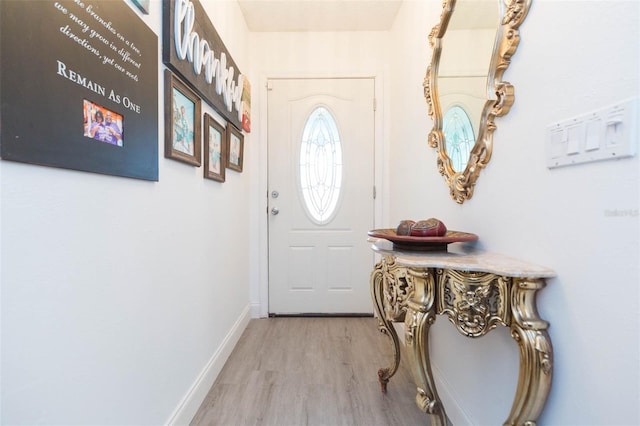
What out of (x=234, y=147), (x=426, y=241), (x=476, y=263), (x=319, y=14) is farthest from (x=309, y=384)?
(x=319, y=14)

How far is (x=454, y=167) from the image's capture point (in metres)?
1.39

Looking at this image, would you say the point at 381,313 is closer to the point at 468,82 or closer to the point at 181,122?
the point at 468,82

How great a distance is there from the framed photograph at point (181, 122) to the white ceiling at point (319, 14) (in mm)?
1331

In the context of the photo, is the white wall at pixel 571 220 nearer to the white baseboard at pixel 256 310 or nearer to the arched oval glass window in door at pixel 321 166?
the arched oval glass window in door at pixel 321 166

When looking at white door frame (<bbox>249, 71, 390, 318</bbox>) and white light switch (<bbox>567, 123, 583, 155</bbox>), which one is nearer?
white light switch (<bbox>567, 123, 583, 155</bbox>)

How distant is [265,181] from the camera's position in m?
2.68

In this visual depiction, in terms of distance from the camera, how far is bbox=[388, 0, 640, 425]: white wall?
2.07 ft

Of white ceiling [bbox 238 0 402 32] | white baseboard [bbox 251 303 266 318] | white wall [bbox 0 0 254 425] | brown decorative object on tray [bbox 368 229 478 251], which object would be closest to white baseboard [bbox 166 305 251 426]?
white wall [bbox 0 0 254 425]

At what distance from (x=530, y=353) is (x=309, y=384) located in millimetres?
1263

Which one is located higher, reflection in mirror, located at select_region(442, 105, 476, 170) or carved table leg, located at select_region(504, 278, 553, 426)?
reflection in mirror, located at select_region(442, 105, 476, 170)

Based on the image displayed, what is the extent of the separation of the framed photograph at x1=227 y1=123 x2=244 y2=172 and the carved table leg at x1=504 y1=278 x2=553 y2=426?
1790 millimetres

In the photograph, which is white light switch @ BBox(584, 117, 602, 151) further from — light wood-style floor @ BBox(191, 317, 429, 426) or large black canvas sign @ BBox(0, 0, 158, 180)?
light wood-style floor @ BBox(191, 317, 429, 426)

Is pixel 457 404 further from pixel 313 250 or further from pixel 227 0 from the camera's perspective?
pixel 227 0

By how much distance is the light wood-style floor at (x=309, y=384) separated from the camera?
146 centimetres
